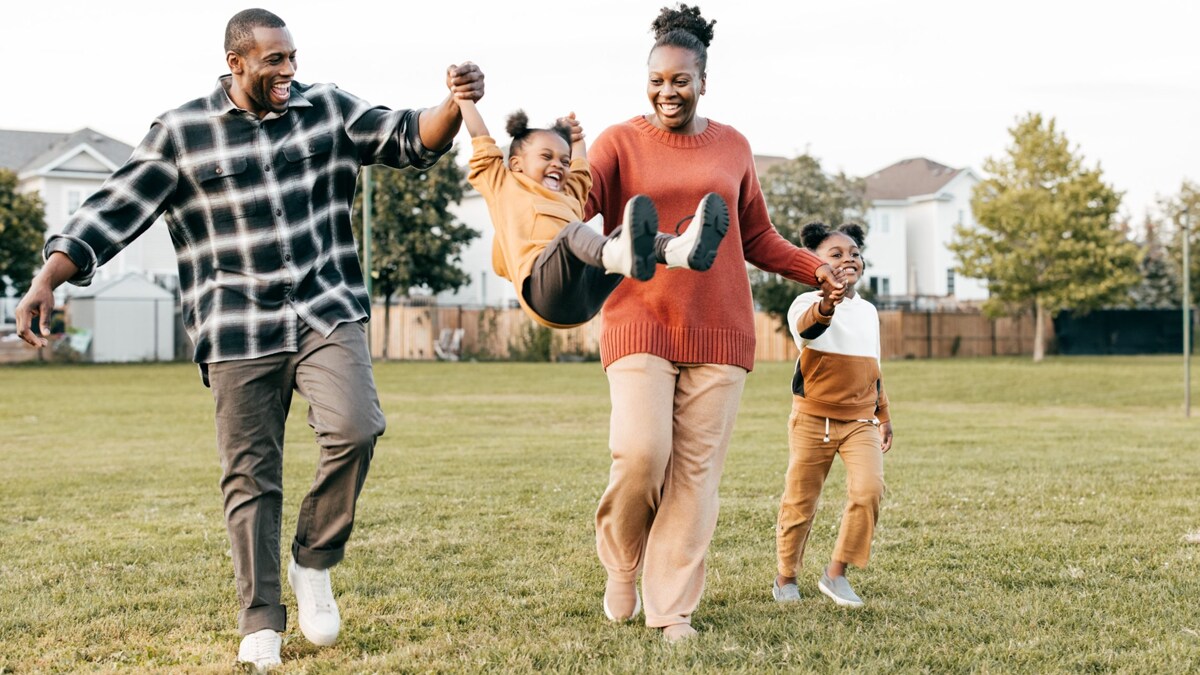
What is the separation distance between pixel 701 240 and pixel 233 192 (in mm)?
1819

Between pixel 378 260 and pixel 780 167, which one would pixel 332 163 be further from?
pixel 780 167

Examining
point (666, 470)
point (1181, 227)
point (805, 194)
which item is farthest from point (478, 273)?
point (666, 470)

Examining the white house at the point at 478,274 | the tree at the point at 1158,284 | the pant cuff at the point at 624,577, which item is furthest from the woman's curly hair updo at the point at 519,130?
the tree at the point at 1158,284

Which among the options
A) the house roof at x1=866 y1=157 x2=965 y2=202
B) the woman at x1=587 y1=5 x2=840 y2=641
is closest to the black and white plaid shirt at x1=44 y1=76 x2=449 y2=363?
the woman at x1=587 y1=5 x2=840 y2=641

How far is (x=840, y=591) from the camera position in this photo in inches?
222

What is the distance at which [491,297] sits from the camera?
63656 mm

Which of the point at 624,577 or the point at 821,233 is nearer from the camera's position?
the point at 624,577

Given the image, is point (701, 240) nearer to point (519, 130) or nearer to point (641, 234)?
point (641, 234)

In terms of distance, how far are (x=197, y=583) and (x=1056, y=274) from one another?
48.7m

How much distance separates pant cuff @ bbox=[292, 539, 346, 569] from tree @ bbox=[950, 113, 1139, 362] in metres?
47.7

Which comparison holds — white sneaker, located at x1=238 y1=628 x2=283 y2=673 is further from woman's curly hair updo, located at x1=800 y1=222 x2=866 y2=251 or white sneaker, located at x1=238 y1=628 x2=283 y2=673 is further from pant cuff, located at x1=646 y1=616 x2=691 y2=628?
woman's curly hair updo, located at x1=800 y1=222 x2=866 y2=251

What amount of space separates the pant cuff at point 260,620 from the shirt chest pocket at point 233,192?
56.3 inches

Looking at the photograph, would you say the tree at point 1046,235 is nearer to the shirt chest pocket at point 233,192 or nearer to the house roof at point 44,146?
the house roof at point 44,146

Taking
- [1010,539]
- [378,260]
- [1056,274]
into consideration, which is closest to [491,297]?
[378,260]
